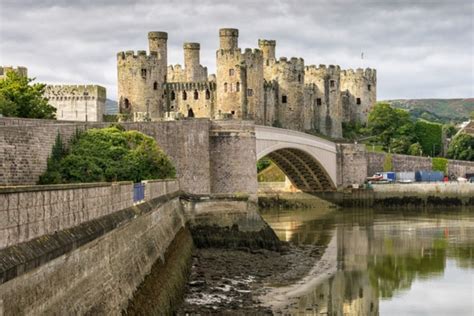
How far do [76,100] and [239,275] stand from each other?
26.7 meters

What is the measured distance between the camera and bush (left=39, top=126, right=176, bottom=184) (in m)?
23.2

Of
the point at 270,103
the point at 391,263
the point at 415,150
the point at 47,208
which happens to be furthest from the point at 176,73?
the point at 47,208

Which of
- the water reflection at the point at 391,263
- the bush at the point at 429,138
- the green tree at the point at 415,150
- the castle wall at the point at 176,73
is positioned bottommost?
the water reflection at the point at 391,263

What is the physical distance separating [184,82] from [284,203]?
1117cm

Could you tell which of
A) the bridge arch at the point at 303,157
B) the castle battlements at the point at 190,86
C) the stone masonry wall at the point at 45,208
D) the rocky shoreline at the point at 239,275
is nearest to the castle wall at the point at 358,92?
the castle battlements at the point at 190,86

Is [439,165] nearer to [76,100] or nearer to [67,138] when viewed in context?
[76,100]

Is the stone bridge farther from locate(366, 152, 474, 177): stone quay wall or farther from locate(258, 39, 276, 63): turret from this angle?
locate(258, 39, 276, 63): turret

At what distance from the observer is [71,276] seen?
8086mm

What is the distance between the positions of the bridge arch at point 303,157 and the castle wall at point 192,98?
772cm

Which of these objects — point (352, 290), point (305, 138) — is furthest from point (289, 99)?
point (352, 290)

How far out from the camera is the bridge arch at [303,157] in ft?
132

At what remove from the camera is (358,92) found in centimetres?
6956

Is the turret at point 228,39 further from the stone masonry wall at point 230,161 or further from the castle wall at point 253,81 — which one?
the stone masonry wall at point 230,161

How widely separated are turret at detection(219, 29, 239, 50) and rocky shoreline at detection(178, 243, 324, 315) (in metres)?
27.7
